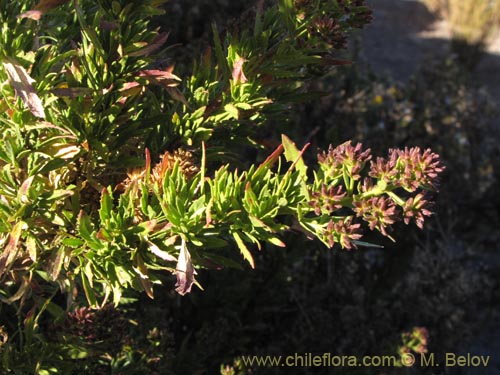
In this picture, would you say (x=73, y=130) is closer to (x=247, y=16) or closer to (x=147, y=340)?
(x=247, y=16)

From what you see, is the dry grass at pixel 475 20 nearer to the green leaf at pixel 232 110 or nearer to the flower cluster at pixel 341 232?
the green leaf at pixel 232 110

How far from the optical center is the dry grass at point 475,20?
7.23m

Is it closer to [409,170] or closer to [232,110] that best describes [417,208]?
[409,170]

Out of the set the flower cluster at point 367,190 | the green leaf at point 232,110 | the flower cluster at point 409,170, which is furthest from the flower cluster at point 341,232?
the green leaf at point 232,110

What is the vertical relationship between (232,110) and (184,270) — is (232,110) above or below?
above

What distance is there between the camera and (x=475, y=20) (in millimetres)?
7258

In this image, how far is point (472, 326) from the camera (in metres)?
2.98

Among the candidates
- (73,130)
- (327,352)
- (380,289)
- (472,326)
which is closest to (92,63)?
(73,130)

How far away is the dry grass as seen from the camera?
723cm

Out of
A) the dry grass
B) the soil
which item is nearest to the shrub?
the soil

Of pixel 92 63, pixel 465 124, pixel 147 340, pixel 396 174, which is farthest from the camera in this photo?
pixel 465 124

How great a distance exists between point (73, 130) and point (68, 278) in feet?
1.15

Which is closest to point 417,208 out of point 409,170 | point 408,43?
point 409,170

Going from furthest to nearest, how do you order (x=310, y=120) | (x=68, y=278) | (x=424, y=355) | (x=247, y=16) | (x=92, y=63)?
(x=310, y=120) < (x=424, y=355) < (x=247, y=16) < (x=68, y=278) < (x=92, y=63)
